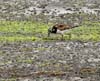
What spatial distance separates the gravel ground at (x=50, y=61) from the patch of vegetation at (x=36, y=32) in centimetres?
104

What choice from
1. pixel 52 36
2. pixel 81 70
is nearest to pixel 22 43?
pixel 52 36

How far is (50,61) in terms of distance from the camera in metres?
23.4

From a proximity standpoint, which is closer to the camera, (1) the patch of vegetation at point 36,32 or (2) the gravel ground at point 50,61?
(2) the gravel ground at point 50,61

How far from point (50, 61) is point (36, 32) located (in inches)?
259

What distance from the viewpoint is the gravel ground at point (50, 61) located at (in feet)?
69.3

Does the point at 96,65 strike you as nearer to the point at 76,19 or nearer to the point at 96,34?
the point at 96,34

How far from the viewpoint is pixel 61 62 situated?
23234 millimetres

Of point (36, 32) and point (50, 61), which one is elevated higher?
point (50, 61)

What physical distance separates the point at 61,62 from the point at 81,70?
158 centimetres

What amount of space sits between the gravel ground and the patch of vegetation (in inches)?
41.0

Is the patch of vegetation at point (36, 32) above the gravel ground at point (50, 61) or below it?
below

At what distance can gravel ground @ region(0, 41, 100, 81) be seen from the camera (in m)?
21.1

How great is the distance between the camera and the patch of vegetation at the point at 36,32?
2828 centimetres

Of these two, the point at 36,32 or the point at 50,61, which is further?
the point at 36,32
